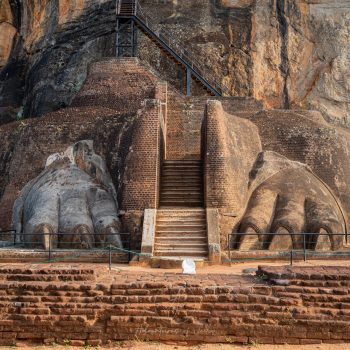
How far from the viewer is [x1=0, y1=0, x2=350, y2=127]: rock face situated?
2767 cm

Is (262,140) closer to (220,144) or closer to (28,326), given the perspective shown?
(220,144)

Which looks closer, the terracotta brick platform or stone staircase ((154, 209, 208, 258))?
the terracotta brick platform

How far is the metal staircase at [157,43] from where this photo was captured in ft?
81.2

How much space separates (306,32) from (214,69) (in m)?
5.27

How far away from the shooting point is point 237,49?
2791cm

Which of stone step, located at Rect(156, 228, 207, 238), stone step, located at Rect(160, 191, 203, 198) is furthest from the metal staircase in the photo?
stone step, located at Rect(156, 228, 207, 238)

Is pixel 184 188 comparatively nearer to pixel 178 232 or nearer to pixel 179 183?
pixel 179 183

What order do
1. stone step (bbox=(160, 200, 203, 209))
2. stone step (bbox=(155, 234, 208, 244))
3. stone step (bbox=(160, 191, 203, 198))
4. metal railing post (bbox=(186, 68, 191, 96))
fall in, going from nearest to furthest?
stone step (bbox=(155, 234, 208, 244))
stone step (bbox=(160, 200, 203, 209))
stone step (bbox=(160, 191, 203, 198))
metal railing post (bbox=(186, 68, 191, 96))

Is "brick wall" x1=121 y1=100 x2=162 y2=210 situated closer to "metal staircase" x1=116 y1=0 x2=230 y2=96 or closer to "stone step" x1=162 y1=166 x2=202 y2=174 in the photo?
"stone step" x1=162 y1=166 x2=202 y2=174

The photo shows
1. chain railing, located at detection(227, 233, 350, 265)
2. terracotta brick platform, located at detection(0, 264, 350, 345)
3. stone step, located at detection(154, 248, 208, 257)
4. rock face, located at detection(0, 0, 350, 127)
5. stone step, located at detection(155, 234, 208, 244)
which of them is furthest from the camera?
rock face, located at detection(0, 0, 350, 127)

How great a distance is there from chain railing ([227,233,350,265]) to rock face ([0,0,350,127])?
14221 mm

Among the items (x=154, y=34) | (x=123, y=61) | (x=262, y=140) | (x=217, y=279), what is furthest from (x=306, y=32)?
(x=217, y=279)

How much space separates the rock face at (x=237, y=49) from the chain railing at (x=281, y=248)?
14221 millimetres

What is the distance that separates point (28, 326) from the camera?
26.1 feet
